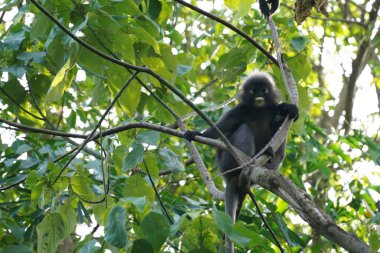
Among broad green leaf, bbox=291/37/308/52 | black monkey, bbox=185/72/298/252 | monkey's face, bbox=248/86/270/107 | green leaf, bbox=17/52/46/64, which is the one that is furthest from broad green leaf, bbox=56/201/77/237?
monkey's face, bbox=248/86/270/107

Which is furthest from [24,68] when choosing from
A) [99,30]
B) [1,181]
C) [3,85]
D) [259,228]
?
[259,228]

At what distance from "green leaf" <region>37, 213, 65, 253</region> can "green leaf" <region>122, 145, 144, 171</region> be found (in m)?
0.41

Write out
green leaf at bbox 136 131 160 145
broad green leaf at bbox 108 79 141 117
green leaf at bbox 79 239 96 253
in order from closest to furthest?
green leaf at bbox 79 239 96 253
green leaf at bbox 136 131 160 145
broad green leaf at bbox 108 79 141 117

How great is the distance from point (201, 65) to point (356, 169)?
164 inches

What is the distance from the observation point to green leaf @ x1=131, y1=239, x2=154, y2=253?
222 cm

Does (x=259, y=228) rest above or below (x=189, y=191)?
below

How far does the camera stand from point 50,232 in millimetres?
3176

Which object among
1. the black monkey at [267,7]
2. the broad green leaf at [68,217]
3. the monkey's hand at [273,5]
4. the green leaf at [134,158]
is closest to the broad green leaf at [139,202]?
the green leaf at [134,158]

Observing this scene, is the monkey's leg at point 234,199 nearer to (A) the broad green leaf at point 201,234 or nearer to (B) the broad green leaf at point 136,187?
(B) the broad green leaf at point 136,187

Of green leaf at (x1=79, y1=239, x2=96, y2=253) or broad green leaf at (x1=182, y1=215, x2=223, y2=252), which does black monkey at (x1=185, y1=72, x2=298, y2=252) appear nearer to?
green leaf at (x1=79, y1=239, x2=96, y2=253)

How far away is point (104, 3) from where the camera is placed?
3.30m

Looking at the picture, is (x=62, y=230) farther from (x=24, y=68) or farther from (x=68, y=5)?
(x=24, y=68)

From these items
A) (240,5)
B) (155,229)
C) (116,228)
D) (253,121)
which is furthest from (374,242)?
(253,121)

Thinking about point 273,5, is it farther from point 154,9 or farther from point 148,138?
point 148,138
